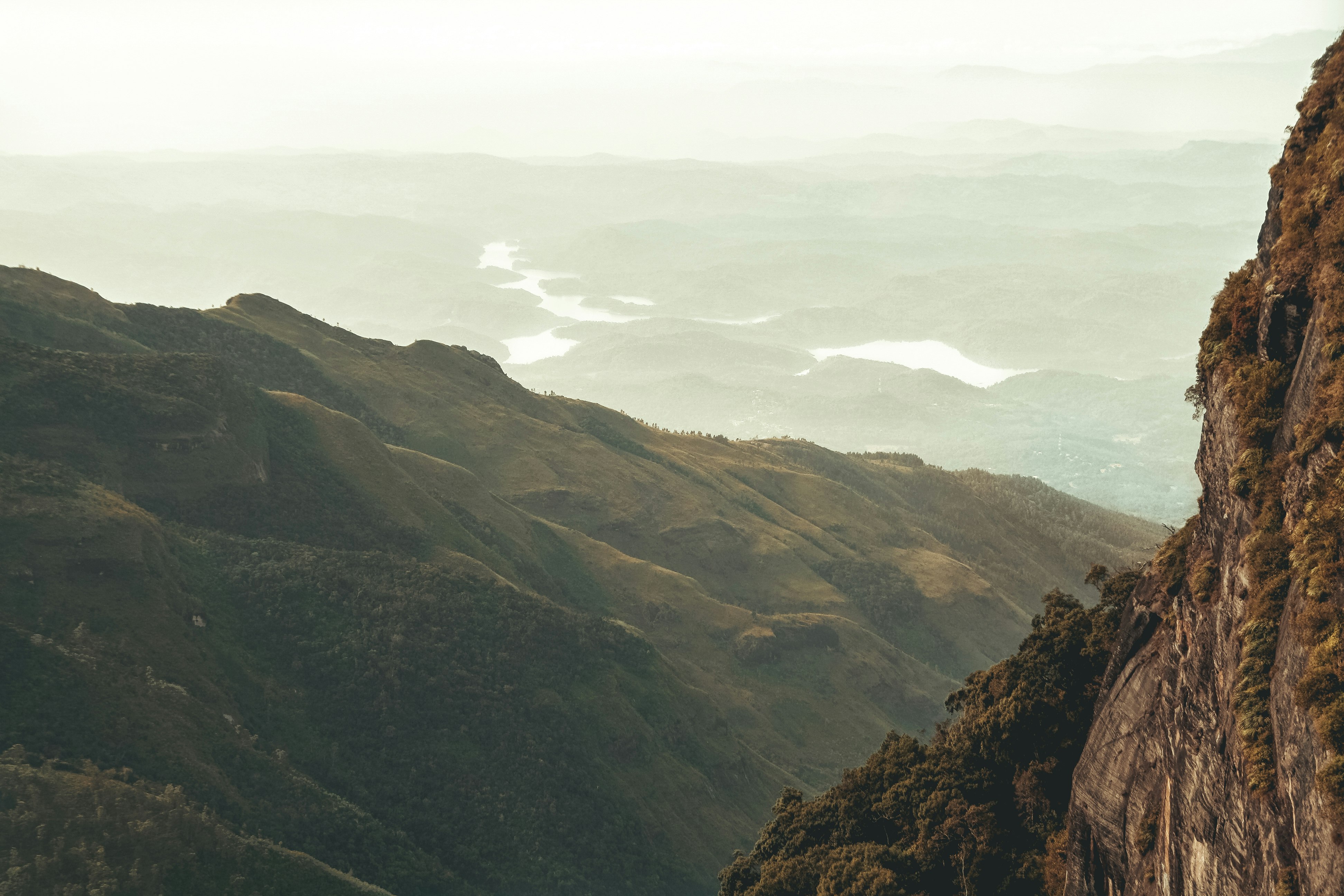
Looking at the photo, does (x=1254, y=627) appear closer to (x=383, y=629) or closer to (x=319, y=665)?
(x=319, y=665)

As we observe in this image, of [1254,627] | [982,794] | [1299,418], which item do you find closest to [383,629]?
[982,794]

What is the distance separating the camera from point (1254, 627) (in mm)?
19578

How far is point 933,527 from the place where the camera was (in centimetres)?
17250

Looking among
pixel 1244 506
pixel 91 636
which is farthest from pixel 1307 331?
pixel 91 636

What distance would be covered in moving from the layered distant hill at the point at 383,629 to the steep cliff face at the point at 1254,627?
3914cm

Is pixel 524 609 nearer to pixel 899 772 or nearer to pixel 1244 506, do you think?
pixel 899 772

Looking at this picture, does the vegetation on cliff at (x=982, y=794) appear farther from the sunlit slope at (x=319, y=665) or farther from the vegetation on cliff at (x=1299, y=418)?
the sunlit slope at (x=319, y=665)

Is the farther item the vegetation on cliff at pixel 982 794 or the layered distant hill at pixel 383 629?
the layered distant hill at pixel 383 629

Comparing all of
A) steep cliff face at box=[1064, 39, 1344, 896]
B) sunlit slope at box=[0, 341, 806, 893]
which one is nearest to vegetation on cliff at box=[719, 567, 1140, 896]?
steep cliff face at box=[1064, 39, 1344, 896]

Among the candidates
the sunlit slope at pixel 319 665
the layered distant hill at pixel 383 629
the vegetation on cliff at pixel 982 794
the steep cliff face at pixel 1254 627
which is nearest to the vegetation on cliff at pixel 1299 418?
the steep cliff face at pixel 1254 627

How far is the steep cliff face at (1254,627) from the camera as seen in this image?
1759 cm

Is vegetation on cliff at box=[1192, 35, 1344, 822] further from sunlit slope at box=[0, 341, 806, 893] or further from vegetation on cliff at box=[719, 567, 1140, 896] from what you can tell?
sunlit slope at box=[0, 341, 806, 893]

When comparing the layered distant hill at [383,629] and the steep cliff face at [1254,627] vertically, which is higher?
the steep cliff face at [1254,627]

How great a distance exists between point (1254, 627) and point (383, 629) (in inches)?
2531
